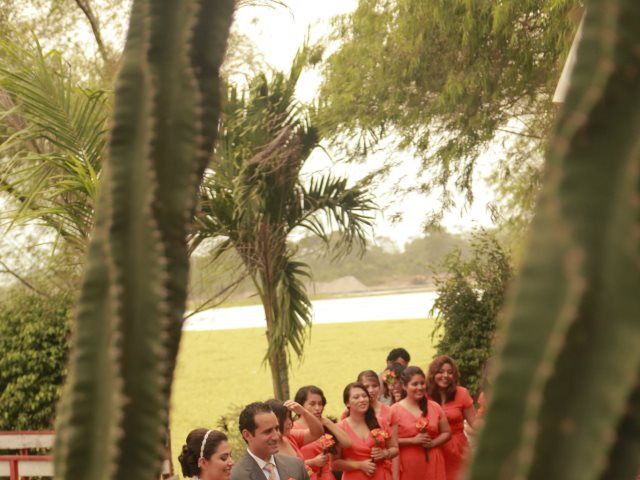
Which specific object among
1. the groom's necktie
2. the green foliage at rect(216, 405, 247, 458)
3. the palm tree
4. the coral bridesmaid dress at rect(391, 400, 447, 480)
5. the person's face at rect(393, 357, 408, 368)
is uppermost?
the palm tree

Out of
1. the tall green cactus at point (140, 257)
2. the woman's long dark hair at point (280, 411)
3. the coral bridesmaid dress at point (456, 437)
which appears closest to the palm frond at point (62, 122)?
the woman's long dark hair at point (280, 411)

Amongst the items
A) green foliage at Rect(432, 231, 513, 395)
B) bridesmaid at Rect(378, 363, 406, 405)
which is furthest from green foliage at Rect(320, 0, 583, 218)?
bridesmaid at Rect(378, 363, 406, 405)

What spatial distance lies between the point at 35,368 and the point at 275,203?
334 cm

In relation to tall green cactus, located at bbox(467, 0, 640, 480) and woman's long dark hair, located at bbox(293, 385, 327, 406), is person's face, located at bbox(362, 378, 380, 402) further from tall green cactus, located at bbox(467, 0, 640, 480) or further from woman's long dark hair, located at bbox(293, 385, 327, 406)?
tall green cactus, located at bbox(467, 0, 640, 480)

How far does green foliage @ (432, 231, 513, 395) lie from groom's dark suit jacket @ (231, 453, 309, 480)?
283 inches

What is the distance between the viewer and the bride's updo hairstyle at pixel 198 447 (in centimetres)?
468

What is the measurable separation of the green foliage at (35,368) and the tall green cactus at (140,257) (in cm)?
886

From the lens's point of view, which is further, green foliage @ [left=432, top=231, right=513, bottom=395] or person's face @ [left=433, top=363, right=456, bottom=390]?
green foliage @ [left=432, top=231, right=513, bottom=395]

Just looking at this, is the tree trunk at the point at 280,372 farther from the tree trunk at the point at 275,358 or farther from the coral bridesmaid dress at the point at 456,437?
the coral bridesmaid dress at the point at 456,437

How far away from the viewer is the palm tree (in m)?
10.3

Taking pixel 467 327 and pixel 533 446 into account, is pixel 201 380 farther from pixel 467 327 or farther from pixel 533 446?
pixel 533 446

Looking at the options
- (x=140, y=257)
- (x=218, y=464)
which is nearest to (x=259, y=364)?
(x=218, y=464)

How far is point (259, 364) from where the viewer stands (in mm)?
33938

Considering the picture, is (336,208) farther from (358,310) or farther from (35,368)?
(358,310)
